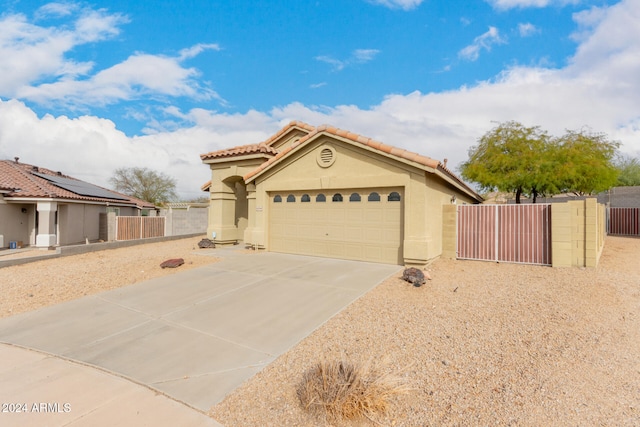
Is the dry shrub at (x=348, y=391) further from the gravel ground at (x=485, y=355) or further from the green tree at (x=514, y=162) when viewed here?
the green tree at (x=514, y=162)

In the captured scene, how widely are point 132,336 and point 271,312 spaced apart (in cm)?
253

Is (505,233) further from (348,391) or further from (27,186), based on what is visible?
(27,186)

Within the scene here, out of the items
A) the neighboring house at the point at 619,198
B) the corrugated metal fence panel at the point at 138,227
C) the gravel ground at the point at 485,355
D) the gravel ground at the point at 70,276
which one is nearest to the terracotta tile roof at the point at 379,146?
the gravel ground at the point at 485,355

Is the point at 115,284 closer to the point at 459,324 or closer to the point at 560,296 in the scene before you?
the point at 459,324

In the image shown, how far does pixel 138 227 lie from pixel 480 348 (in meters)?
20.8

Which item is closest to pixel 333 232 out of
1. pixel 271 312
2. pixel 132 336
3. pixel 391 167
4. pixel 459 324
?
pixel 391 167

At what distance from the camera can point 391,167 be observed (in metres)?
10.4

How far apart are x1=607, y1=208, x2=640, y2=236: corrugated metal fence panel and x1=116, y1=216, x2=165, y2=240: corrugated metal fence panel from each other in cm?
3232

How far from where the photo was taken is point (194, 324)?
594cm

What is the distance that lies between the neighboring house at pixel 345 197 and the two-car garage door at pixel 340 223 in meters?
0.03

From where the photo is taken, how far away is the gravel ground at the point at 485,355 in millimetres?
3447

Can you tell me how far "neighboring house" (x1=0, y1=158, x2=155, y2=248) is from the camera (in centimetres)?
1725

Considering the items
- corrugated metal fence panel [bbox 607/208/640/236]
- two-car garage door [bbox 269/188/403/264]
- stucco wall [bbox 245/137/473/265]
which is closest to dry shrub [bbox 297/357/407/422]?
stucco wall [bbox 245/137/473/265]

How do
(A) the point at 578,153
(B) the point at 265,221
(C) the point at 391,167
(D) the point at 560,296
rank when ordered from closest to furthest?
(D) the point at 560,296 → (C) the point at 391,167 → (B) the point at 265,221 → (A) the point at 578,153
